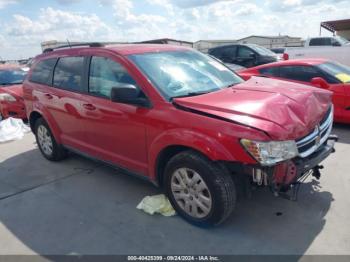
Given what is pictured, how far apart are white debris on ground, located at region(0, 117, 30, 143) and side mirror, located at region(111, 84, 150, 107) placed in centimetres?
478

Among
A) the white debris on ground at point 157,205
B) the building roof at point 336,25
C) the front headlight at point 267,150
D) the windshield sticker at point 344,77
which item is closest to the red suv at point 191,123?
the front headlight at point 267,150

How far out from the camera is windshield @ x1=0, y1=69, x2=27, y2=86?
905 centimetres

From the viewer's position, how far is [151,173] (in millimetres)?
3479

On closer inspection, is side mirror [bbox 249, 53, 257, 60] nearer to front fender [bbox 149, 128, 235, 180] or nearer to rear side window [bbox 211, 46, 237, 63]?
rear side window [bbox 211, 46, 237, 63]

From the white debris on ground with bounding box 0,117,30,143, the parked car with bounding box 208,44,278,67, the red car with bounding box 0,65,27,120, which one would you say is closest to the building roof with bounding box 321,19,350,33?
the parked car with bounding box 208,44,278,67

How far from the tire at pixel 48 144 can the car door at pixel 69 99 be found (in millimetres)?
334

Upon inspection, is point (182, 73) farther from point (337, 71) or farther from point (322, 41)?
point (322, 41)

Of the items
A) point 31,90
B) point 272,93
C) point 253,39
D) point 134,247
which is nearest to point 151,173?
point 134,247

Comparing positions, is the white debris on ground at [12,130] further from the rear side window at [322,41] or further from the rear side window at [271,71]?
the rear side window at [322,41]

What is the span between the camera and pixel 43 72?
17.0 ft

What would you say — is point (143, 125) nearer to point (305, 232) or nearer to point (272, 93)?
point (272, 93)

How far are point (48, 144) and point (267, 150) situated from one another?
3.90 meters

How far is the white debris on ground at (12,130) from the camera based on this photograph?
23.1 ft

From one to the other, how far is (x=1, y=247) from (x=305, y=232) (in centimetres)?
293
